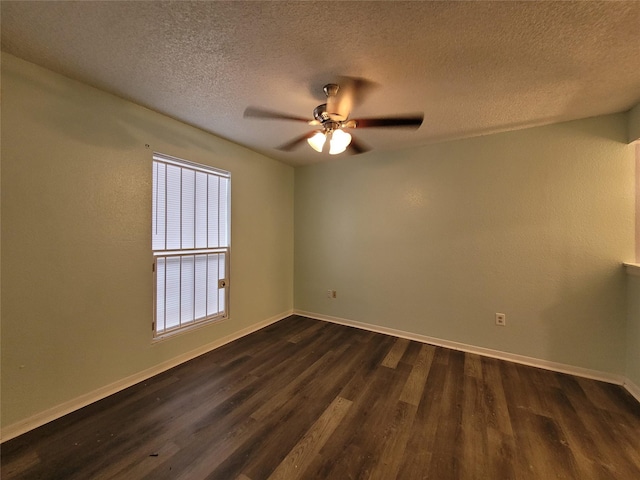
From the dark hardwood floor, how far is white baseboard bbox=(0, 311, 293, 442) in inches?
2.3

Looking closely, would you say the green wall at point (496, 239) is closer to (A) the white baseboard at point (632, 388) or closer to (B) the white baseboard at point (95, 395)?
(A) the white baseboard at point (632, 388)

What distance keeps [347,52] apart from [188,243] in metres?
2.24

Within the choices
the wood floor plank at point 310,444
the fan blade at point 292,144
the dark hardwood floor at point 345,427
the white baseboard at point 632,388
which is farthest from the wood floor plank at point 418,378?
the fan blade at point 292,144

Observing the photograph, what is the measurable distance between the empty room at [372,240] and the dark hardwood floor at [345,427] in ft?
0.05

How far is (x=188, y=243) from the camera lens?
2.53 m

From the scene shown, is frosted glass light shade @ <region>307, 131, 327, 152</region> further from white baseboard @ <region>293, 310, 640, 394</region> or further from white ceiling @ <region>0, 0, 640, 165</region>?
white baseboard @ <region>293, 310, 640, 394</region>

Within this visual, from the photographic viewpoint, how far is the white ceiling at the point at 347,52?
46.2 inches

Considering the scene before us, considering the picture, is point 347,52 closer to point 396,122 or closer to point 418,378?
point 396,122

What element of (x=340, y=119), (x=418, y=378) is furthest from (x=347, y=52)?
(x=418, y=378)

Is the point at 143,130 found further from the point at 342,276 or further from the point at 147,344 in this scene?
the point at 342,276

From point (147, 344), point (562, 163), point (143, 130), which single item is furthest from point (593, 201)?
point (147, 344)

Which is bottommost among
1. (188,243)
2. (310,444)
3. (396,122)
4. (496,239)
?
(310,444)

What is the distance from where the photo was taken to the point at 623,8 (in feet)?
3.70

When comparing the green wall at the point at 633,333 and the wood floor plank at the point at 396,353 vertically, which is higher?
the green wall at the point at 633,333
